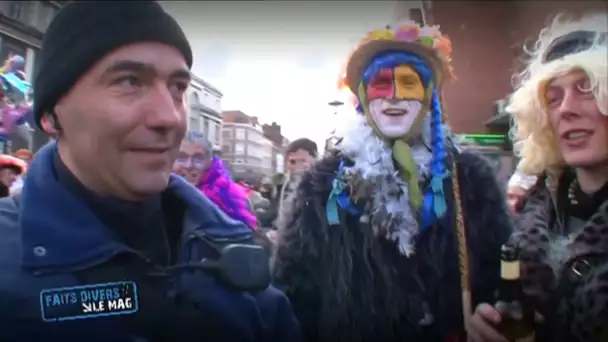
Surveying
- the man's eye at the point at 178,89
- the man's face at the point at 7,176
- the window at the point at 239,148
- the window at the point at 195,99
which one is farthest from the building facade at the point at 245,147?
the man's face at the point at 7,176

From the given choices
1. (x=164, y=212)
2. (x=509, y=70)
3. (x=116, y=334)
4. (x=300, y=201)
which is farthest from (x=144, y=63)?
(x=509, y=70)

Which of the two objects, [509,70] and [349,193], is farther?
[509,70]

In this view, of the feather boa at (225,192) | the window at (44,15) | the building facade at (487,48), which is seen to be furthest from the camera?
the feather boa at (225,192)

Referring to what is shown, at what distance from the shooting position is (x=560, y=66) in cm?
122

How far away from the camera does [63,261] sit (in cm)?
81

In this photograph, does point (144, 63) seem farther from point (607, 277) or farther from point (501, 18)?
point (501, 18)

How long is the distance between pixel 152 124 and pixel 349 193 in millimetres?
699

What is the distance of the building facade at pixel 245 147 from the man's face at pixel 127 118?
29 centimetres

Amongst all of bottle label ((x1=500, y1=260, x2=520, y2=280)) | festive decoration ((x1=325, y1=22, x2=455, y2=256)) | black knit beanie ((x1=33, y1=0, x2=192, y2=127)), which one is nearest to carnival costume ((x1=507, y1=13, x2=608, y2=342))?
bottle label ((x1=500, y1=260, x2=520, y2=280))

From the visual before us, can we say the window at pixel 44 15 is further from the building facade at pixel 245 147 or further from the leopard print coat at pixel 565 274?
the leopard print coat at pixel 565 274

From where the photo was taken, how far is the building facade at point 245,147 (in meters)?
1.13

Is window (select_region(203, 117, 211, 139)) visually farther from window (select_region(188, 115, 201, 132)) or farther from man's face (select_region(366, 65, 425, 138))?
man's face (select_region(366, 65, 425, 138))

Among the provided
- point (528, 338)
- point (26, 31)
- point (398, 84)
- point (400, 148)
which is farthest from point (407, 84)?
point (26, 31)

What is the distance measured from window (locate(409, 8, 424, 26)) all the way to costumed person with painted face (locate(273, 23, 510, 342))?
0.04 metres
